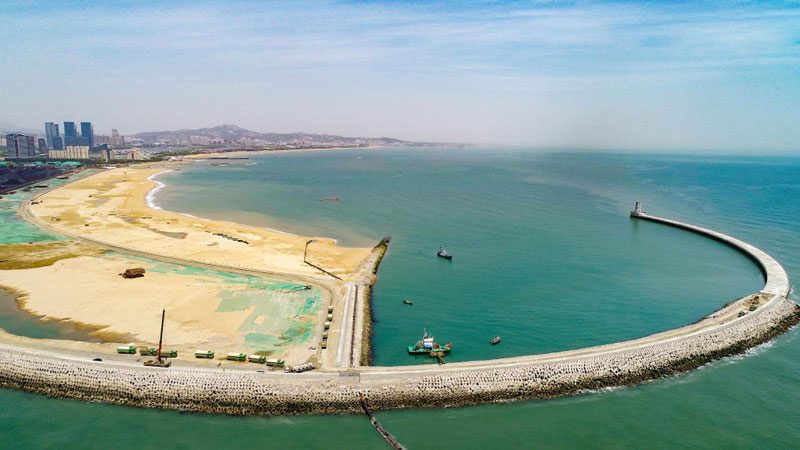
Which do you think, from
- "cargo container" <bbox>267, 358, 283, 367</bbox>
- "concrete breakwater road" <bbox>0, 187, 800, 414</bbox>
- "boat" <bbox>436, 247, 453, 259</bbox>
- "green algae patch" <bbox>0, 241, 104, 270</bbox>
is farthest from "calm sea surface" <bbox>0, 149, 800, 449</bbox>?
"green algae patch" <bbox>0, 241, 104, 270</bbox>

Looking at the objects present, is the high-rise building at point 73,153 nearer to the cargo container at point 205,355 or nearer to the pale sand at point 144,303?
the pale sand at point 144,303

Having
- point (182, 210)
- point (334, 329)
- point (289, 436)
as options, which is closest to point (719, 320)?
point (334, 329)

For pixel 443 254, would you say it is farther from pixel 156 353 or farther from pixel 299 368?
pixel 156 353

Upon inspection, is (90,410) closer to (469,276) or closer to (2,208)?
(469,276)

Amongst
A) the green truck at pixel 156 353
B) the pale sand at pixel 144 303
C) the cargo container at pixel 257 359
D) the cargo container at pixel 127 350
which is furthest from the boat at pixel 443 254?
the cargo container at pixel 127 350

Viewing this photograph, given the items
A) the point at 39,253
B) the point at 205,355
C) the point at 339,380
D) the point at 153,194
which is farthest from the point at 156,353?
the point at 153,194
